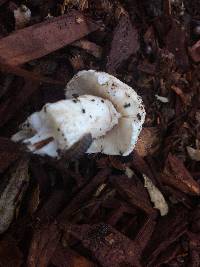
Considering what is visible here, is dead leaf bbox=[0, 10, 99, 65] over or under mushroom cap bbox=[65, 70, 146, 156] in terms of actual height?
over

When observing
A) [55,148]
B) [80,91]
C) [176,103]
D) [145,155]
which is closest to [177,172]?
[145,155]

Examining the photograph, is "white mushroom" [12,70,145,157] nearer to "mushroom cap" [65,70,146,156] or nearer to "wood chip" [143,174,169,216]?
"mushroom cap" [65,70,146,156]

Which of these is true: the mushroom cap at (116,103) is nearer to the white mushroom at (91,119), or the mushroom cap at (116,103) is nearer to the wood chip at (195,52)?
the white mushroom at (91,119)

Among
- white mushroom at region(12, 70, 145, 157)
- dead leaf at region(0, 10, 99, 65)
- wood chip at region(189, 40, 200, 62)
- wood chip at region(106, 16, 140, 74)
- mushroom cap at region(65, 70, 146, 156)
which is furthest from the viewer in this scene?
wood chip at region(189, 40, 200, 62)

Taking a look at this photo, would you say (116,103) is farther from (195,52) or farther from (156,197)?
(195,52)

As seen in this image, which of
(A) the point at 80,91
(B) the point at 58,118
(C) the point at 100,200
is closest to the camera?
(B) the point at 58,118

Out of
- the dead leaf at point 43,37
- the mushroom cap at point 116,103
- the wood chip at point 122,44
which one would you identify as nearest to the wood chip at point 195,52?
the wood chip at point 122,44

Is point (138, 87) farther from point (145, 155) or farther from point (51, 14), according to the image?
point (51, 14)

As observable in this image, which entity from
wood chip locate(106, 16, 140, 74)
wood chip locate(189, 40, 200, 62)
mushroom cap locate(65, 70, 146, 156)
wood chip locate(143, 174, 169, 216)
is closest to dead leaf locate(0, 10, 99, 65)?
wood chip locate(106, 16, 140, 74)
